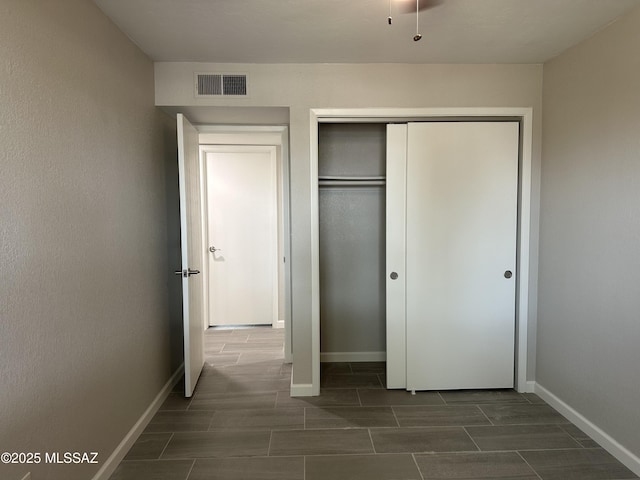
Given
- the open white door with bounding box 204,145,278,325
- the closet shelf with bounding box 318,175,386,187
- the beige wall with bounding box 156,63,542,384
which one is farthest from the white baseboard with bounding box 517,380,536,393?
the open white door with bounding box 204,145,278,325

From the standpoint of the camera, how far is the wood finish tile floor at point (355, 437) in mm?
1905

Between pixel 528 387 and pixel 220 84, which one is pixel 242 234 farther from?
pixel 528 387

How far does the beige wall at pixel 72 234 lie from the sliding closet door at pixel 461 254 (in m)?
1.90

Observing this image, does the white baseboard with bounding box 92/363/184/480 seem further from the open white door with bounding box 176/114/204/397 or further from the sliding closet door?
the sliding closet door

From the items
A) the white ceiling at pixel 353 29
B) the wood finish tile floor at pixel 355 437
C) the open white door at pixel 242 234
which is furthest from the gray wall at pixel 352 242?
the open white door at pixel 242 234

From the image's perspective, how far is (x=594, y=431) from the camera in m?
2.14

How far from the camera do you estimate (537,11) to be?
6.27ft

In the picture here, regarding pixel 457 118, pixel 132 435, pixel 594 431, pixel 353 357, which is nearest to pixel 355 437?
pixel 353 357

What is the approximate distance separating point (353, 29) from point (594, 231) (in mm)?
1891

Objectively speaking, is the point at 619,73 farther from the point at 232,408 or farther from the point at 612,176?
the point at 232,408

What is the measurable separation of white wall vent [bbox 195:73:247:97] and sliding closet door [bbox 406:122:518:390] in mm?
1284

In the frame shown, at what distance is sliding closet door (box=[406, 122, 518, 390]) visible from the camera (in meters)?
2.61

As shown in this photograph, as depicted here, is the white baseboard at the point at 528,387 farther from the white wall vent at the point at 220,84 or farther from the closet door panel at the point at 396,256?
the white wall vent at the point at 220,84

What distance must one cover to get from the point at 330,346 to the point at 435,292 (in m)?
1.23
